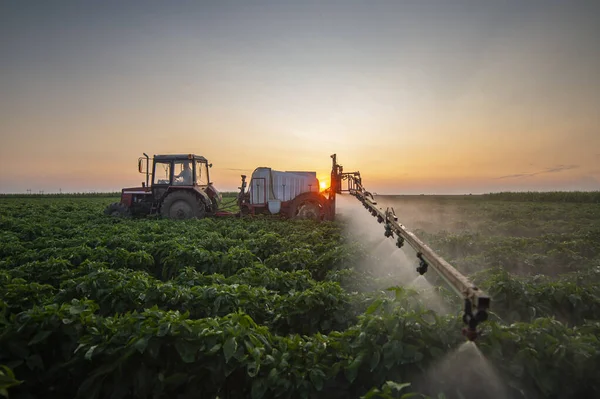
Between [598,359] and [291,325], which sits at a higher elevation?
[598,359]

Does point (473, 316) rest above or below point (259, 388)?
above

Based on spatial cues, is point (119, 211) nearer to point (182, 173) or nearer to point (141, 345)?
point (182, 173)

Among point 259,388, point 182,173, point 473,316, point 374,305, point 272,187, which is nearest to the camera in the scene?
point 473,316

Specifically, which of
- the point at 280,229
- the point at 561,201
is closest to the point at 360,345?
the point at 280,229

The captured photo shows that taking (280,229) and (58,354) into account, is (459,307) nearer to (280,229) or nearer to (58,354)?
(58,354)

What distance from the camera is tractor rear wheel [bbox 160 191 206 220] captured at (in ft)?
56.1

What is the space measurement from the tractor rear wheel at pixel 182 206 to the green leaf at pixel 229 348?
48.4 feet

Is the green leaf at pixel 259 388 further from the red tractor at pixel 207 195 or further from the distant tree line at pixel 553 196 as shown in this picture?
the distant tree line at pixel 553 196

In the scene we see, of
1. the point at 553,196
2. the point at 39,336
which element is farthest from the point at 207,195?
the point at 553,196

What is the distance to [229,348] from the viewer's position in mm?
3029

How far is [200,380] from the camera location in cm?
327

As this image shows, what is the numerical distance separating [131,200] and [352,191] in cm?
1234

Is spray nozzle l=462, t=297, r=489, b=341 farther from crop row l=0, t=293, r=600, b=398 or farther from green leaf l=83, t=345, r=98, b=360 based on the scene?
green leaf l=83, t=345, r=98, b=360

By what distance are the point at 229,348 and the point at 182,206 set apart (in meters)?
15.2
